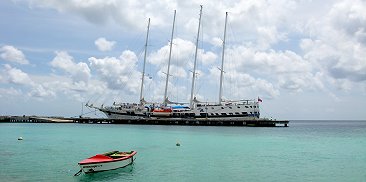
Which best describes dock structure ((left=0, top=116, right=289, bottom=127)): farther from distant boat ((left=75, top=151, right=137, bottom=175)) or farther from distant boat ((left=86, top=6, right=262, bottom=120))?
distant boat ((left=75, top=151, right=137, bottom=175))

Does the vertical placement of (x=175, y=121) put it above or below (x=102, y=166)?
above

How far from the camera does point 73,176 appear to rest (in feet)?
76.7

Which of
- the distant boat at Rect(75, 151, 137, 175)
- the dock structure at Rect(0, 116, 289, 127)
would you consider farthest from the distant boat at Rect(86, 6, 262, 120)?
the distant boat at Rect(75, 151, 137, 175)

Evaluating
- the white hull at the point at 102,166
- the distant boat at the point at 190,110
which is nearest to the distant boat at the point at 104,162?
the white hull at the point at 102,166

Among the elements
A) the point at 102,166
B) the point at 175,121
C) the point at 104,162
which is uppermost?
the point at 175,121

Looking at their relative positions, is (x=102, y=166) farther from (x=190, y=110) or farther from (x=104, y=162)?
(x=190, y=110)

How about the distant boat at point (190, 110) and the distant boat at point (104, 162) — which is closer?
the distant boat at point (104, 162)

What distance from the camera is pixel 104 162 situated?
24.4m

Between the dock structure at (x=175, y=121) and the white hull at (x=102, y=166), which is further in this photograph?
the dock structure at (x=175, y=121)

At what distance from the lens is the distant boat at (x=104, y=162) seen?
2356 cm

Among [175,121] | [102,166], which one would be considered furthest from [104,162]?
[175,121]

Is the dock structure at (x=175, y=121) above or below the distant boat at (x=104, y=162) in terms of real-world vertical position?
above

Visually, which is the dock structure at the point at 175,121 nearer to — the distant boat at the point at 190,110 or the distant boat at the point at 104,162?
the distant boat at the point at 190,110

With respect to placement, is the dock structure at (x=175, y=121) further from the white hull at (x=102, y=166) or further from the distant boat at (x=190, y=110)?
the white hull at (x=102, y=166)
